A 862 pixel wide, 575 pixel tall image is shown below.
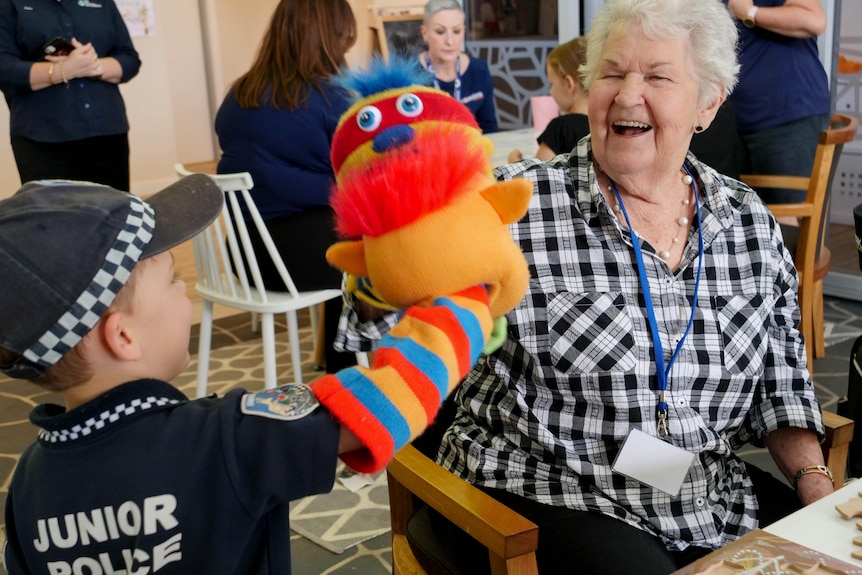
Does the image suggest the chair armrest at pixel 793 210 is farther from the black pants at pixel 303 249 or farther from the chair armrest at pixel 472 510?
the chair armrest at pixel 472 510

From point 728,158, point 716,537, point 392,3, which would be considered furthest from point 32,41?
point 392,3

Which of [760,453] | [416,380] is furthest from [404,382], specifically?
[760,453]

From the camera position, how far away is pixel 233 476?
33.0 inches

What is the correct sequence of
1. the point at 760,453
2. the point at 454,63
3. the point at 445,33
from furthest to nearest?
the point at 454,63 < the point at 445,33 < the point at 760,453

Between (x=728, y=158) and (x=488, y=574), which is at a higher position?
(x=728, y=158)

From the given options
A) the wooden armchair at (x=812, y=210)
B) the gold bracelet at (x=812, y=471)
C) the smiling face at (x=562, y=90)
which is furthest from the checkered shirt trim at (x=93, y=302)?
the smiling face at (x=562, y=90)

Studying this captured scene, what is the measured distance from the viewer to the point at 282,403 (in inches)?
33.2

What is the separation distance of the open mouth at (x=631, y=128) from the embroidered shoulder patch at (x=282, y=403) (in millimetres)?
838

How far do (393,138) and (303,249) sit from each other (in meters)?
1.87

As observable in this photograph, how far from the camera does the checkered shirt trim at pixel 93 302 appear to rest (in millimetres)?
823

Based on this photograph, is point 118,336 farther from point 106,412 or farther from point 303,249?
point 303,249

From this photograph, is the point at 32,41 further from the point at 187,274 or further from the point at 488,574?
the point at 488,574

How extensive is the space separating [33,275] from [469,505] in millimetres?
620

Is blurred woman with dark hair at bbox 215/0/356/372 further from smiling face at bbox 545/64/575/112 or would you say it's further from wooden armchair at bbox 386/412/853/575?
wooden armchair at bbox 386/412/853/575
